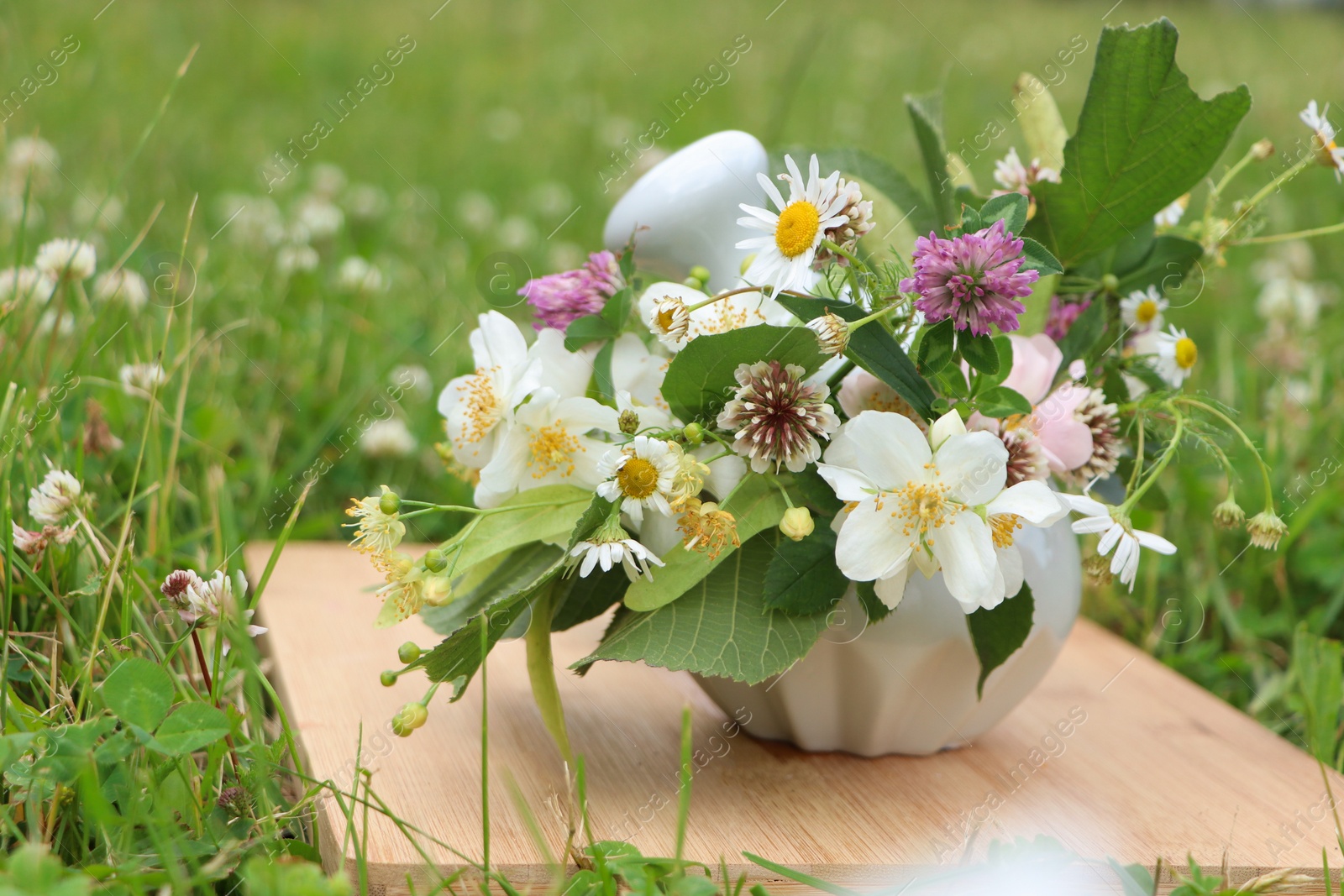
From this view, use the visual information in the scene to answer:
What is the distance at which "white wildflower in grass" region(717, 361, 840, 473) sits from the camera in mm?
584

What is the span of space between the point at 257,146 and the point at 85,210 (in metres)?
0.82

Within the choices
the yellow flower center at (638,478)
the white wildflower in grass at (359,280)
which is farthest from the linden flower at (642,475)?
the white wildflower in grass at (359,280)

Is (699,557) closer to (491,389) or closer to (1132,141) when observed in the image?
(491,389)

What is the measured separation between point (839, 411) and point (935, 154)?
0.70ft

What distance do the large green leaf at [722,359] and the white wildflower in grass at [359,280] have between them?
124 centimetres

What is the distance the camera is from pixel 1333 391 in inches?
59.8

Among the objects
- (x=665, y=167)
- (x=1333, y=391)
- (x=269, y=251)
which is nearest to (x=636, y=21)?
(x=269, y=251)

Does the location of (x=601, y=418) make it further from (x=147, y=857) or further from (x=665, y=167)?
(x=147, y=857)

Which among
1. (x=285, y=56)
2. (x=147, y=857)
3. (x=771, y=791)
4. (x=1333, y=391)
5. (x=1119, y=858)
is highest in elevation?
(x=285, y=56)

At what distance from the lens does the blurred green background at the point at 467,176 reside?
1205 millimetres

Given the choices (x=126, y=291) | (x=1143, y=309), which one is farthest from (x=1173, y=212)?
(x=126, y=291)

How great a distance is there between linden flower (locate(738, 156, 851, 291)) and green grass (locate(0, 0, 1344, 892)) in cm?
32

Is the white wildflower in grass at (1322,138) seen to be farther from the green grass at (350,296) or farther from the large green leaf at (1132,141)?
the green grass at (350,296)

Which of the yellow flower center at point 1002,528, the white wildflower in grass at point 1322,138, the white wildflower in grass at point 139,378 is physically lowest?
the yellow flower center at point 1002,528
